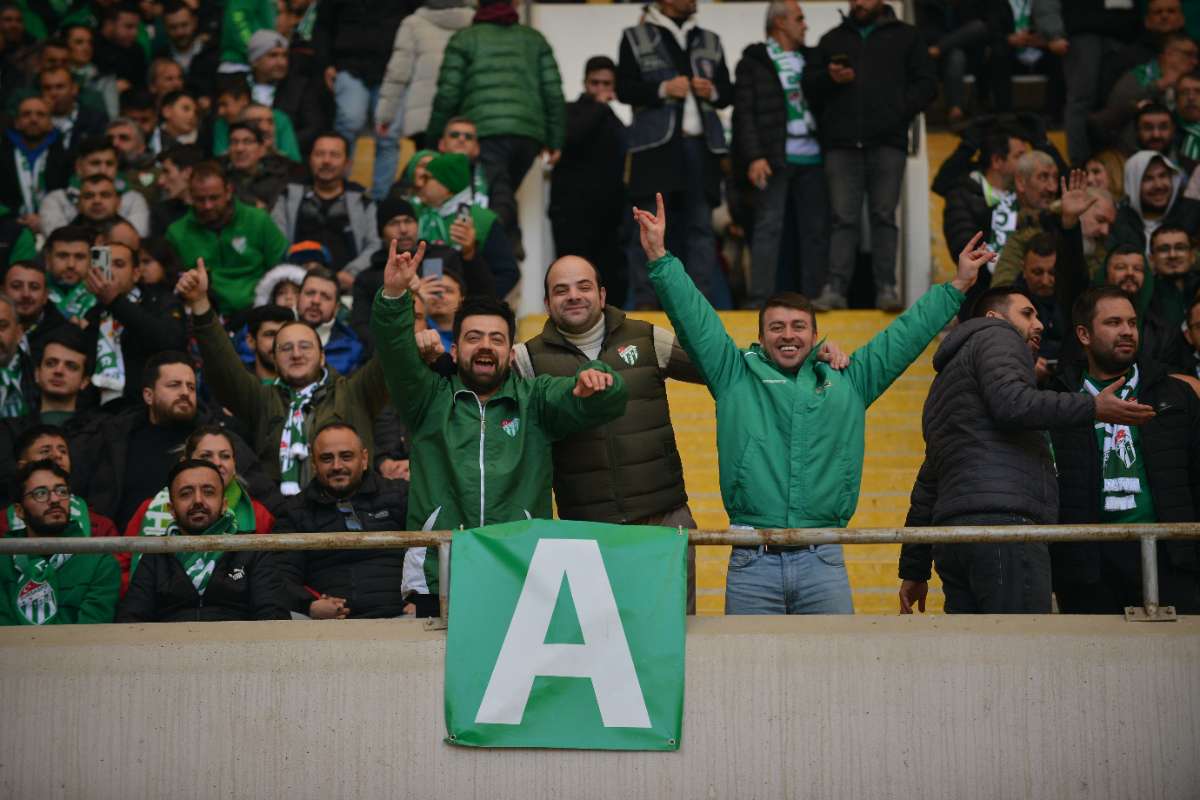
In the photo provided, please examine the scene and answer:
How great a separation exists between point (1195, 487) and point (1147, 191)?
361 centimetres

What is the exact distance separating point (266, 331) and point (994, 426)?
4.14 metres

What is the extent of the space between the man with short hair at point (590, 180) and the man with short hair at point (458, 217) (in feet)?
5.13

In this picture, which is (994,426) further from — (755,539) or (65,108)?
(65,108)

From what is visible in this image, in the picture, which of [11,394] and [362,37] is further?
[362,37]

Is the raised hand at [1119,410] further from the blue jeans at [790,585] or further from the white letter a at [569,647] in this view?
the white letter a at [569,647]

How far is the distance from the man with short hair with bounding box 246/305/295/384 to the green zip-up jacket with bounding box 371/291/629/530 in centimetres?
274

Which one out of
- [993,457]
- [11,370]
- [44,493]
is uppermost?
[11,370]

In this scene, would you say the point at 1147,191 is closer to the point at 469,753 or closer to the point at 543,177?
the point at 543,177

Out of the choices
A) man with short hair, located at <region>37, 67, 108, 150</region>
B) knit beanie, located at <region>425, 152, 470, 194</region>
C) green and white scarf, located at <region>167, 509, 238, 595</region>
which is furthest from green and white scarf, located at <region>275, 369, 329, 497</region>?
man with short hair, located at <region>37, 67, 108, 150</region>

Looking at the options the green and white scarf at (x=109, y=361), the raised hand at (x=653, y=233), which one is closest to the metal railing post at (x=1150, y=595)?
the raised hand at (x=653, y=233)

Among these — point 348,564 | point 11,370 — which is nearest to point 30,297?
point 11,370

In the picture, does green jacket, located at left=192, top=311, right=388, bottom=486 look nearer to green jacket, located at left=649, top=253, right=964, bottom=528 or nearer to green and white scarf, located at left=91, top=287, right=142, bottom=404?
green and white scarf, located at left=91, top=287, right=142, bottom=404

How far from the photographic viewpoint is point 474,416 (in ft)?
22.0

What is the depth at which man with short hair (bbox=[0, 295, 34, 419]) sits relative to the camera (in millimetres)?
9820
